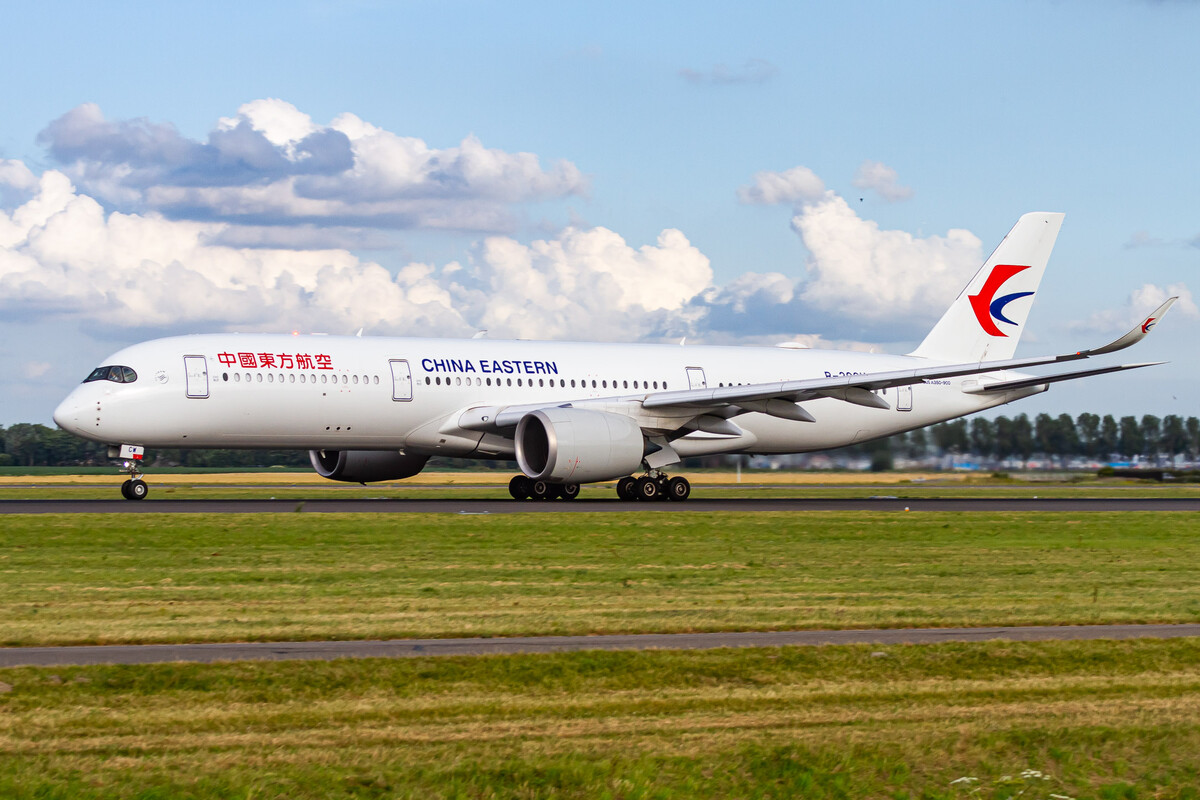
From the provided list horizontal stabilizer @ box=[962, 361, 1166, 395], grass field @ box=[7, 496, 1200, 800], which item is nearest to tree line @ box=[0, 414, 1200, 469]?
horizontal stabilizer @ box=[962, 361, 1166, 395]

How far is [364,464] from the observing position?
38000mm

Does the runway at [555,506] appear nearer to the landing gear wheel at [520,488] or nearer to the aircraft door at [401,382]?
the landing gear wheel at [520,488]

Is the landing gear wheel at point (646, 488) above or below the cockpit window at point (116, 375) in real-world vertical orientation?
below

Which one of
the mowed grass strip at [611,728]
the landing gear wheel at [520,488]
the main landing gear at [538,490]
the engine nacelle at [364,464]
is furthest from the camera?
the engine nacelle at [364,464]

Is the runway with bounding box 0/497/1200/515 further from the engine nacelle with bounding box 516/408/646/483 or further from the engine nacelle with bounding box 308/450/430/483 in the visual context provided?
the engine nacelle with bounding box 308/450/430/483

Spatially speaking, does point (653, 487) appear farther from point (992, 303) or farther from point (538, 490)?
point (992, 303)

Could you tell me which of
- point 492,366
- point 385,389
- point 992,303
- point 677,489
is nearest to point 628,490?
point 677,489

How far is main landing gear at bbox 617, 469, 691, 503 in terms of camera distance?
35.4 meters

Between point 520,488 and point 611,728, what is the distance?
90.0ft

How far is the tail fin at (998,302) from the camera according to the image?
4278 centimetres

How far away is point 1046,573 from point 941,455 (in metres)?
33.4

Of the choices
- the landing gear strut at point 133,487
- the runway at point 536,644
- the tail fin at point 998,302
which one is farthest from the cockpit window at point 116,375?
the tail fin at point 998,302

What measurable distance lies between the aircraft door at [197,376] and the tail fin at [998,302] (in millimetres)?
22646

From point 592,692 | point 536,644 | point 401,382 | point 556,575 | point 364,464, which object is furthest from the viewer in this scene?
point 364,464
